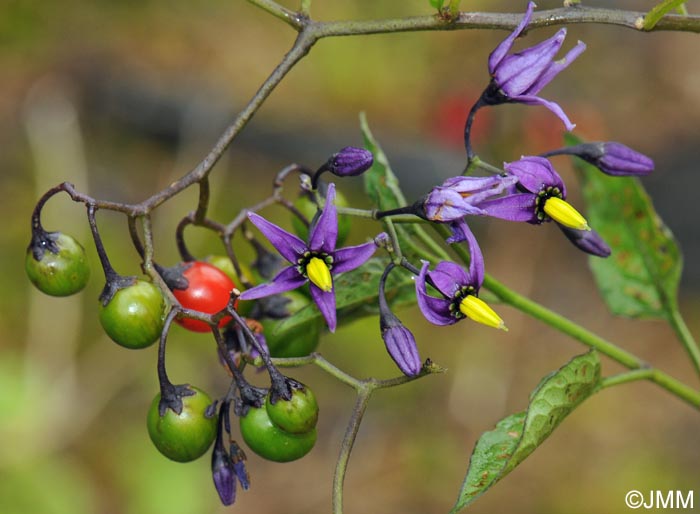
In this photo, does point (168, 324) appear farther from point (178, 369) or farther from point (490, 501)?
point (490, 501)

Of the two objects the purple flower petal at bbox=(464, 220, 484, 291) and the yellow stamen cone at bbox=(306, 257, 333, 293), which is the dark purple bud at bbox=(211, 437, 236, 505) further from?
the purple flower petal at bbox=(464, 220, 484, 291)

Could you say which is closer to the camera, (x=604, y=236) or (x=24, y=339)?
(x=604, y=236)

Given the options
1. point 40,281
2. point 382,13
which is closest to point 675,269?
point 40,281

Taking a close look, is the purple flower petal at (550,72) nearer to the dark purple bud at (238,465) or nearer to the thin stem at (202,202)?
the thin stem at (202,202)

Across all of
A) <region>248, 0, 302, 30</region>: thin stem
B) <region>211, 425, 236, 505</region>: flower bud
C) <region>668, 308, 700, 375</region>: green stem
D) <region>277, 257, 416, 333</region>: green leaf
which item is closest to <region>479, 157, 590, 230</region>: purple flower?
<region>277, 257, 416, 333</region>: green leaf

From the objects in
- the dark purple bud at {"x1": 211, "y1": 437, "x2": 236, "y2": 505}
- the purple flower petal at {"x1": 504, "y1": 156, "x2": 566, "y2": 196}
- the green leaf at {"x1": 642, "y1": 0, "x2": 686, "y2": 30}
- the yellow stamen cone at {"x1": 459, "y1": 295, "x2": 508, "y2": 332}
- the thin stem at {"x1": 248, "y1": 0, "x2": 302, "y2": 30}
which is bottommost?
the dark purple bud at {"x1": 211, "y1": 437, "x2": 236, "y2": 505}

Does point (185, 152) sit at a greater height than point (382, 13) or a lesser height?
lesser

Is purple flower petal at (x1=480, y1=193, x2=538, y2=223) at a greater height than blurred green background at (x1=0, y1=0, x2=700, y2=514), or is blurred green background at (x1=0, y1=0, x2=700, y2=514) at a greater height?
purple flower petal at (x1=480, y1=193, x2=538, y2=223)
